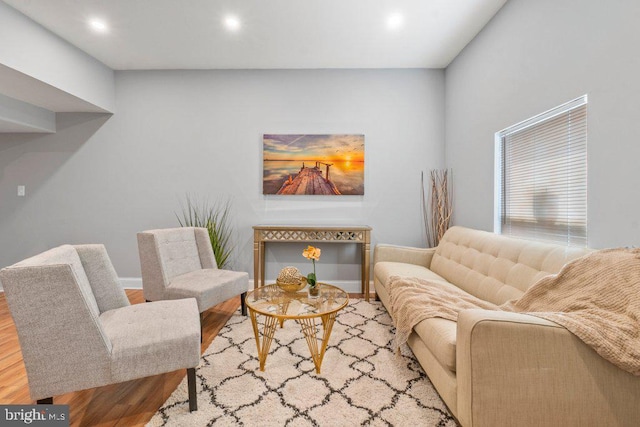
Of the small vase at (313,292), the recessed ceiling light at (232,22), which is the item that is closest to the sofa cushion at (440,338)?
the small vase at (313,292)

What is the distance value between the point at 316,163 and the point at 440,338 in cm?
248

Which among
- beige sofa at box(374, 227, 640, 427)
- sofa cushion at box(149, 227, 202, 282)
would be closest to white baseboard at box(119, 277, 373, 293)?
sofa cushion at box(149, 227, 202, 282)

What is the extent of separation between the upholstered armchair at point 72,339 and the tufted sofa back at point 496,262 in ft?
5.83

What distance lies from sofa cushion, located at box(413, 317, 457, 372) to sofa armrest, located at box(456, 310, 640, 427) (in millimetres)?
196

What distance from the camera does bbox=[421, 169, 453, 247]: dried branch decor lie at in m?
3.36

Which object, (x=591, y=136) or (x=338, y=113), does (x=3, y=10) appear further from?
(x=591, y=136)

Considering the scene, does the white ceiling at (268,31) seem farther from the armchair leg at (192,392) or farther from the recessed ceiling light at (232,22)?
the armchair leg at (192,392)

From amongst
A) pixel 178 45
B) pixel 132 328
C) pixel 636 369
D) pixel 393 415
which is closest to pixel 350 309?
pixel 393 415

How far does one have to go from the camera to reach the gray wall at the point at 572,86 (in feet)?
4.64

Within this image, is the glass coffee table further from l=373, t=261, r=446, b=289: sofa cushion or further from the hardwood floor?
l=373, t=261, r=446, b=289: sofa cushion

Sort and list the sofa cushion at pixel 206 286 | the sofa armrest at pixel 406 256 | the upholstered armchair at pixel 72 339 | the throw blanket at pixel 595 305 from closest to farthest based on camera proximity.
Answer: the throw blanket at pixel 595 305 < the upholstered armchair at pixel 72 339 < the sofa cushion at pixel 206 286 < the sofa armrest at pixel 406 256

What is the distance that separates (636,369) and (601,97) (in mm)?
1301

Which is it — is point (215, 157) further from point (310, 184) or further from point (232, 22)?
point (232, 22)

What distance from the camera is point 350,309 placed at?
9.45ft
